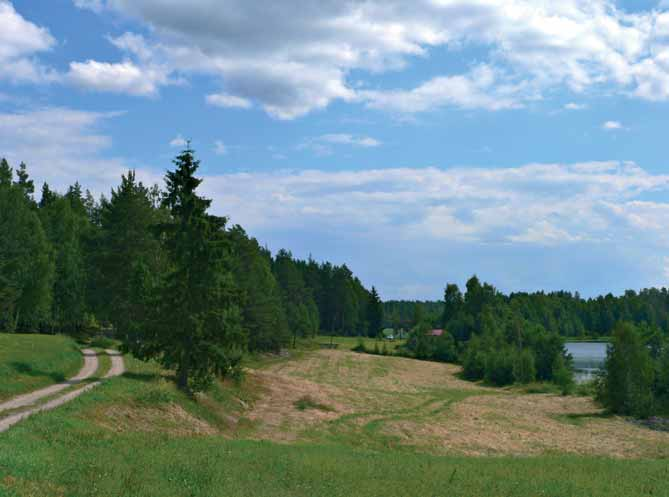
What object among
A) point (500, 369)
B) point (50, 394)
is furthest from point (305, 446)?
point (500, 369)

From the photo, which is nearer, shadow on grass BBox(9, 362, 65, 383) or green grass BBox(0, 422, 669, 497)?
green grass BBox(0, 422, 669, 497)

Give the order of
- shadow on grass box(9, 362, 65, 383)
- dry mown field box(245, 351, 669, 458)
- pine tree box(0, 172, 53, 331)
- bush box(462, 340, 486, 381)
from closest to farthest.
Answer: shadow on grass box(9, 362, 65, 383)
dry mown field box(245, 351, 669, 458)
pine tree box(0, 172, 53, 331)
bush box(462, 340, 486, 381)

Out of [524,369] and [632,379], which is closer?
[632,379]

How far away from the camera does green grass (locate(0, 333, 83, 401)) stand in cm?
3407

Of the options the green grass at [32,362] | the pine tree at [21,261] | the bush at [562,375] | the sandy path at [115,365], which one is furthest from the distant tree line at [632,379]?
the pine tree at [21,261]

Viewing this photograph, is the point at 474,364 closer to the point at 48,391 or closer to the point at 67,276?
the point at 67,276

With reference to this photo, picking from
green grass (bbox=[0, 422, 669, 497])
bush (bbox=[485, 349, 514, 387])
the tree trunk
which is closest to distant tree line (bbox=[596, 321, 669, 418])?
bush (bbox=[485, 349, 514, 387])

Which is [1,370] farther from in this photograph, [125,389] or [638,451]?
[638,451]

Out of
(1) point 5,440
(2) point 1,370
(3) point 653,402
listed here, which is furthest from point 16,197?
(3) point 653,402

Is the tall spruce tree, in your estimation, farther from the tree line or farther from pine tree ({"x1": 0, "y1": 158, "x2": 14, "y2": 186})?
pine tree ({"x1": 0, "y1": 158, "x2": 14, "y2": 186})

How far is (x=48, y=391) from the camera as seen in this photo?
3372 cm

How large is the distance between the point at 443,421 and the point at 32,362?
1179 inches

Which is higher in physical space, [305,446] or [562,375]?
[562,375]

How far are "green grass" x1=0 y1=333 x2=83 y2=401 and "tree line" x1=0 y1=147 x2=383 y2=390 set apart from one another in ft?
15.6
